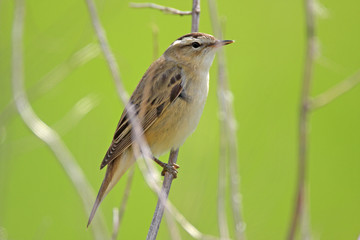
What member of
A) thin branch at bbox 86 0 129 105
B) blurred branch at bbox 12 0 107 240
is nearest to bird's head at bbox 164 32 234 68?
blurred branch at bbox 12 0 107 240

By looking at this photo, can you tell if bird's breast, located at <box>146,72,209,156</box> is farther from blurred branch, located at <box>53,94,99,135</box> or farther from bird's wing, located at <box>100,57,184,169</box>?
blurred branch, located at <box>53,94,99,135</box>

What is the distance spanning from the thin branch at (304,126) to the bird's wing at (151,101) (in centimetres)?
221

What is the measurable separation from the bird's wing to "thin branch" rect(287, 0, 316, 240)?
2212mm

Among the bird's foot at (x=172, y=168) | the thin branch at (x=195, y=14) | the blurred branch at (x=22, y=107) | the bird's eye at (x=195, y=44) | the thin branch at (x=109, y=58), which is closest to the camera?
the thin branch at (x=109, y=58)

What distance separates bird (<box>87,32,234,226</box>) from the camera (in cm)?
430

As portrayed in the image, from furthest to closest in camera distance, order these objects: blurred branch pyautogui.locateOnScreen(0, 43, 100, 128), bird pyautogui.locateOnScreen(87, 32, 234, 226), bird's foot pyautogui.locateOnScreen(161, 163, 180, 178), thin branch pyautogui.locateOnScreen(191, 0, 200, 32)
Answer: bird pyautogui.locateOnScreen(87, 32, 234, 226) < bird's foot pyautogui.locateOnScreen(161, 163, 180, 178) < blurred branch pyautogui.locateOnScreen(0, 43, 100, 128) < thin branch pyautogui.locateOnScreen(191, 0, 200, 32)

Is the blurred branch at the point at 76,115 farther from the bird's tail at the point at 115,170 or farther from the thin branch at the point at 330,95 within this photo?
the thin branch at the point at 330,95

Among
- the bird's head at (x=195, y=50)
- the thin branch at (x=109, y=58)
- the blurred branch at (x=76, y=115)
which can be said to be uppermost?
the thin branch at (x=109, y=58)

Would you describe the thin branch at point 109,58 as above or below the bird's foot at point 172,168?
above

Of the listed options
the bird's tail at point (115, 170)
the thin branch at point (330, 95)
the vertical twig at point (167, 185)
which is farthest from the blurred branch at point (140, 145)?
the bird's tail at point (115, 170)

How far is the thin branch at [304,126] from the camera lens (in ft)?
6.03

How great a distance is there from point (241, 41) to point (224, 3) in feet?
2.78

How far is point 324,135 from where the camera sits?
7.31 meters

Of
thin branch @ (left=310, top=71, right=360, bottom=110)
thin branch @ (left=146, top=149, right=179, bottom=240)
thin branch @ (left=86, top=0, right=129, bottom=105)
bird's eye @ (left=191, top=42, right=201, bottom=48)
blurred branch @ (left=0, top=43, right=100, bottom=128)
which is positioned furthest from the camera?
bird's eye @ (left=191, top=42, right=201, bottom=48)
